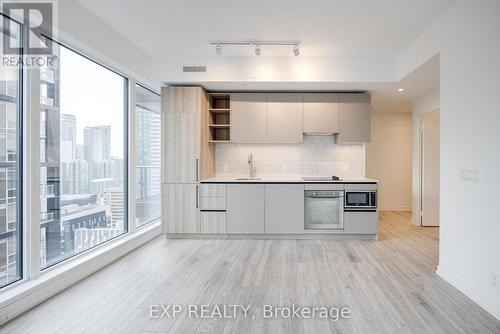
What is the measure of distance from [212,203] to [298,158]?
5.83 ft

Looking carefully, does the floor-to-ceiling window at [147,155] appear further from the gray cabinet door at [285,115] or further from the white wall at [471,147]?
the white wall at [471,147]

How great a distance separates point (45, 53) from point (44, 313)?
2354 millimetres

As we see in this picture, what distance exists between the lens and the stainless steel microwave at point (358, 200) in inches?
167

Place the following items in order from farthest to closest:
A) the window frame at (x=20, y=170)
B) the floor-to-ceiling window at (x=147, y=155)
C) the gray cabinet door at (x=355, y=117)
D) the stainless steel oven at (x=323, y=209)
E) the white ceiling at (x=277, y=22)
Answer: the gray cabinet door at (x=355, y=117) → the floor-to-ceiling window at (x=147, y=155) → the stainless steel oven at (x=323, y=209) → the white ceiling at (x=277, y=22) → the window frame at (x=20, y=170)

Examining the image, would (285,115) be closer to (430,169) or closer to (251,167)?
(251,167)

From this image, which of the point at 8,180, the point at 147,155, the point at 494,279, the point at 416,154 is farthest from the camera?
the point at 416,154

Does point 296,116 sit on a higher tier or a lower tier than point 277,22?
lower

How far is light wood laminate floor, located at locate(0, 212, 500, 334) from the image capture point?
6.69 ft

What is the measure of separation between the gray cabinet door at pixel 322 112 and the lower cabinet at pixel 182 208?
2244 mm

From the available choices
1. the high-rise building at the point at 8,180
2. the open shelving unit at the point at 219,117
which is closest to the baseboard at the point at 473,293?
the open shelving unit at the point at 219,117

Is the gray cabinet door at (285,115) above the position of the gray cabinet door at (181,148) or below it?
above

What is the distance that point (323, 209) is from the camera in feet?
14.1

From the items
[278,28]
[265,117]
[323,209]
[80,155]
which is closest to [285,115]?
[265,117]

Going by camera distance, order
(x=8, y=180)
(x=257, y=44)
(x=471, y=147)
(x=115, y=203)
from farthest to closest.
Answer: (x=115, y=203) → (x=257, y=44) → (x=471, y=147) → (x=8, y=180)
